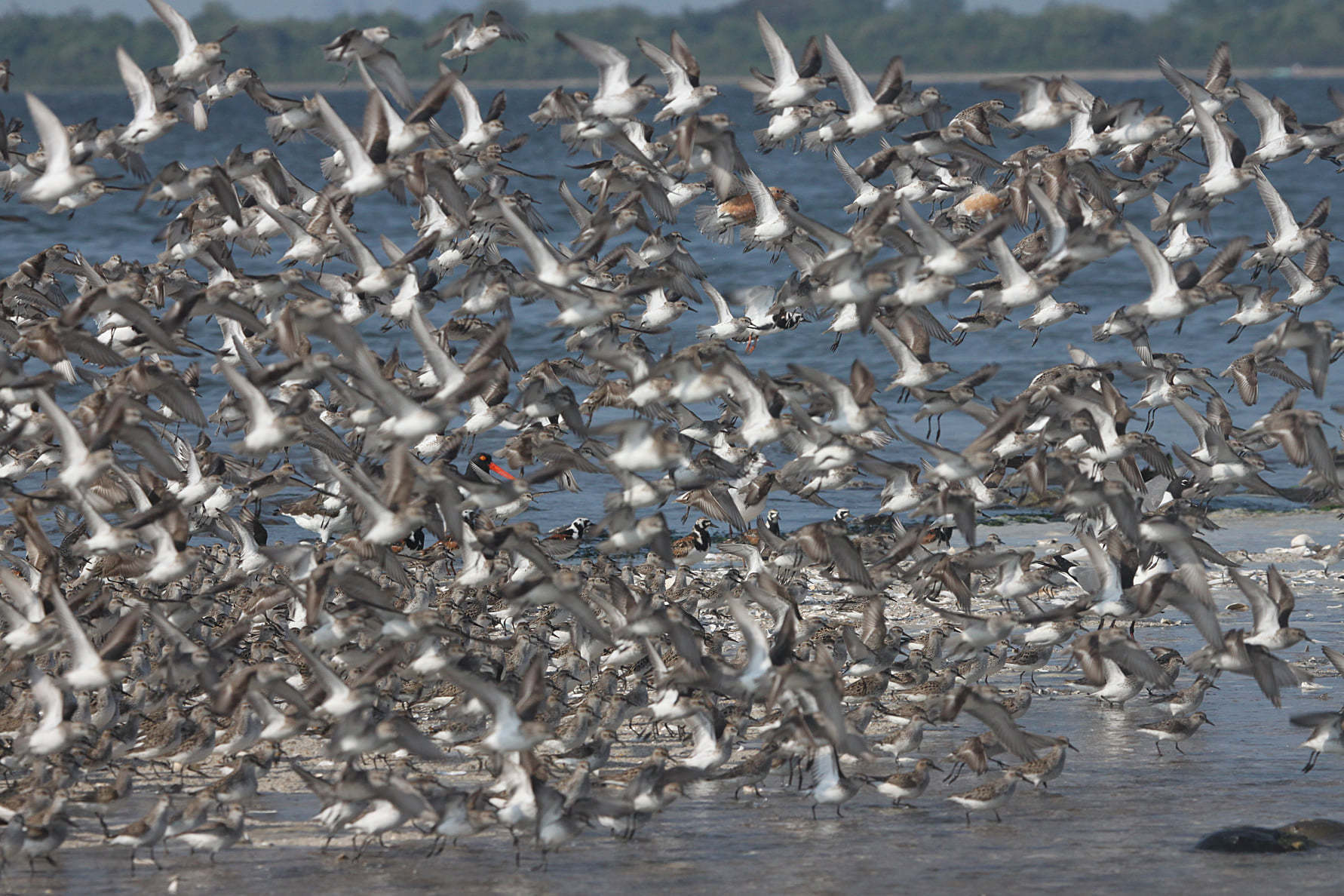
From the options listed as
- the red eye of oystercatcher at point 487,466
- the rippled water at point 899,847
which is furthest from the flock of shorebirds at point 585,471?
the red eye of oystercatcher at point 487,466

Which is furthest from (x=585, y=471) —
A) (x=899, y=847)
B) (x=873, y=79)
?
(x=873, y=79)

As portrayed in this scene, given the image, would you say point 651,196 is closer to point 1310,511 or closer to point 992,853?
point 992,853

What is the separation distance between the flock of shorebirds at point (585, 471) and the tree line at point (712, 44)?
150 m

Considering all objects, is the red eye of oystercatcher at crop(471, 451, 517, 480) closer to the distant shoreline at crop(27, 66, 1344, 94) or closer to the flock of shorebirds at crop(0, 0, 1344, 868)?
the flock of shorebirds at crop(0, 0, 1344, 868)

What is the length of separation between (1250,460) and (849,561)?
159 inches

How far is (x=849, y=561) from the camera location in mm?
14656

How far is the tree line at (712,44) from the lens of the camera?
173 metres

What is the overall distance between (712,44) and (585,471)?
564ft

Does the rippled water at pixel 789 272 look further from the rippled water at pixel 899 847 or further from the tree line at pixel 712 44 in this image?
the tree line at pixel 712 44

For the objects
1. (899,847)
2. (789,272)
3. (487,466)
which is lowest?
(899,847)

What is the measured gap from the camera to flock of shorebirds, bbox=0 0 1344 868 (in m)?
12.3

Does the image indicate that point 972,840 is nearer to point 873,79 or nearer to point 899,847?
point 899,847

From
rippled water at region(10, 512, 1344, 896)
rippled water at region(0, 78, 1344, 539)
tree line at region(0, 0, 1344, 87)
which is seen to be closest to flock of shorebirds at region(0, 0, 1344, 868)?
rippled water at region(10, 512, 1344, 896)

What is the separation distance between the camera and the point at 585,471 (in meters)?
15.8
